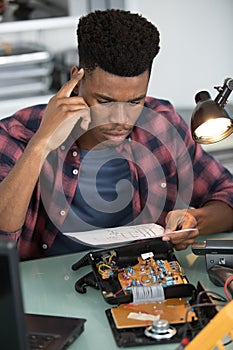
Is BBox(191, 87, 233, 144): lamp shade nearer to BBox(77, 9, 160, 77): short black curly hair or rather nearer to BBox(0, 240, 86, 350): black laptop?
BBox(77, 9, 160, 77): short black curly hair

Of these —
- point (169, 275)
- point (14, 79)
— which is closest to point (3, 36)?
point (14, 79)

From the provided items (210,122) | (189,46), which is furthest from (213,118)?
(189,46)

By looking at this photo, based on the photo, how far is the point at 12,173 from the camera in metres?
1.88

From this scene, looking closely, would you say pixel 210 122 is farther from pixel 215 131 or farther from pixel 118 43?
pixel 118 43

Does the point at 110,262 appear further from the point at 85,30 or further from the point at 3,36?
the point at 3,36

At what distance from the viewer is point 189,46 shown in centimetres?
347

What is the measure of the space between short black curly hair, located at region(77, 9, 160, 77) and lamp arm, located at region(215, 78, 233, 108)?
0.23 metres

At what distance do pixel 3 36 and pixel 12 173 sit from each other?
1.52 m

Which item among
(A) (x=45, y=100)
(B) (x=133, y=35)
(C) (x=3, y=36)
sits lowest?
(A) (x=45, y=100)

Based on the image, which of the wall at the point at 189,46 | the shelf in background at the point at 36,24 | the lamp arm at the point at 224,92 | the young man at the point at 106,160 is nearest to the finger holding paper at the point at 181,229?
the young man at the point at 106,160

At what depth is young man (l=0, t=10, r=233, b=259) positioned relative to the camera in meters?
1.88

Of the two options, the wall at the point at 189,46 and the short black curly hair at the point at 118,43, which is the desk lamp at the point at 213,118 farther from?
the wall at the point at 189,46

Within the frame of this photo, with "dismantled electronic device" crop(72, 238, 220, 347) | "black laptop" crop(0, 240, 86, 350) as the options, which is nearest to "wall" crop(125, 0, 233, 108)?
Answer: "dismantled electronic device" crop(72, 238, 220, 347)

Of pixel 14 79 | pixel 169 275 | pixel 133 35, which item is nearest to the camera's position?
pixel 169 275
